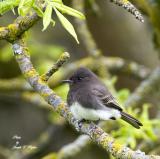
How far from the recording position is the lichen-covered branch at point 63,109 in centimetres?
325

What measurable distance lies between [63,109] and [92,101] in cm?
78

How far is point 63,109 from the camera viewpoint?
3.71 metres

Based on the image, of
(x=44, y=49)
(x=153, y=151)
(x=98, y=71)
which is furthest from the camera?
(x=44, y=49)

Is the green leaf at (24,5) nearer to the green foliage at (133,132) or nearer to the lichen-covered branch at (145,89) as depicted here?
the green foliage at (133,132)

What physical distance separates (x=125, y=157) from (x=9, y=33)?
46.3 inches

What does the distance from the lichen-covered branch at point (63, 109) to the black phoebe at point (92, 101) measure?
0.44m

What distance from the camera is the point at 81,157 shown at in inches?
298

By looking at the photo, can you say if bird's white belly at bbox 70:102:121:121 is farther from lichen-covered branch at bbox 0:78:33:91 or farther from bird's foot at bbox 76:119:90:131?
lichen-covered branch at bbox 0:78:33:91

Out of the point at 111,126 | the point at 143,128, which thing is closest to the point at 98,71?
the point at 111,126

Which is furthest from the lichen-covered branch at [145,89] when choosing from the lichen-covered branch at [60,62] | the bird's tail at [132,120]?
the lichen-covered branch at [60,62]

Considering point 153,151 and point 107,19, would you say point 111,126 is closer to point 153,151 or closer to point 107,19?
point 153,151

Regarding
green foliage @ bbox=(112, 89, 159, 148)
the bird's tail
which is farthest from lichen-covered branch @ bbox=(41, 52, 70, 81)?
green foliage @ bbox=(112, 89, 159, 148)

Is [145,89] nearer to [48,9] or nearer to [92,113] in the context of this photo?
[92,113]

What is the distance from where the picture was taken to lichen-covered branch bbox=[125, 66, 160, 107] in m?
5.68
